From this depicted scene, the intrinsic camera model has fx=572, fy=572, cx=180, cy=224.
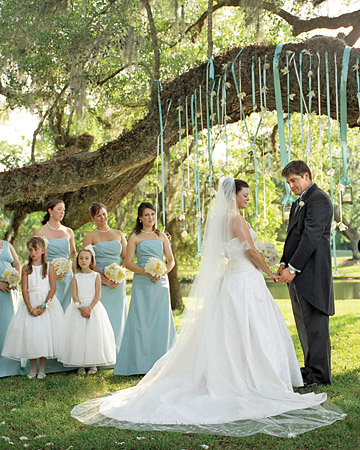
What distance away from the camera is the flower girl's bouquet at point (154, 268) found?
5.84 metres

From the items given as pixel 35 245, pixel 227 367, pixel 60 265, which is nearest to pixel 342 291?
pixel 60 265

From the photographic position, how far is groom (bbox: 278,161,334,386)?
15.7 ft

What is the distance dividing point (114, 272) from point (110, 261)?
0.68 feet

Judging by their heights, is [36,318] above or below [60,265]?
below

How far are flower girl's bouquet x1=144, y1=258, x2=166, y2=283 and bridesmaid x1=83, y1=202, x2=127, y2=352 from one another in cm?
67

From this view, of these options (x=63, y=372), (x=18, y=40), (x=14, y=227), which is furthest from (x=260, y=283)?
(x=14, y=227)

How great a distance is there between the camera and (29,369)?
598 cm

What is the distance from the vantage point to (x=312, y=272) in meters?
4.84

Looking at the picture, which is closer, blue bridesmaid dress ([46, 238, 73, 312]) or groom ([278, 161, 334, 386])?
groom ([278, 161, 334, 386])

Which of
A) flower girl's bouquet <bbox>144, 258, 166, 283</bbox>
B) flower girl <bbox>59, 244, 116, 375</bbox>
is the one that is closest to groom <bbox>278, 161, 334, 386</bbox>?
flower girl's bouquet <bbox>144, 258, 166, 283</bbox>

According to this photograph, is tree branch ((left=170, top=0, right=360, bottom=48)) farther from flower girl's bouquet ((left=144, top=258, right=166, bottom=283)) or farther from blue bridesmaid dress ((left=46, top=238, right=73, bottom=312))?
blue bridesmaid dress ((left=46, top=238, right=73, bottom=312))

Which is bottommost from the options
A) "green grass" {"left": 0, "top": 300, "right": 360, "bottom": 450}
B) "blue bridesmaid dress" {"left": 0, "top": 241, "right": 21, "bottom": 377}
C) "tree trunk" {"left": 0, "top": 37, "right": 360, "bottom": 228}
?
"green grass" {"left": 0, "top": 300, "right": 360, "bottom": 450}

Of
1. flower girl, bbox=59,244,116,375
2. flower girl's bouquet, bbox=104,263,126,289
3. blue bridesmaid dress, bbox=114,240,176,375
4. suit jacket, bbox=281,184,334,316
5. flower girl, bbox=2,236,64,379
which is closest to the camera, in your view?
suit jacket, bbox=281,184,334,316

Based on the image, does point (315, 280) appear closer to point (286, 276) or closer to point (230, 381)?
point (286, 276)
